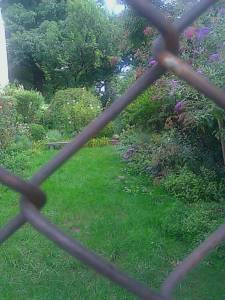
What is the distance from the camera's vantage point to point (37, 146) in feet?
31.8

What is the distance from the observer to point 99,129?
1.46ft

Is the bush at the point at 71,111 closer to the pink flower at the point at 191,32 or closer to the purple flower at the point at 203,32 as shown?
the pink flower at the point at 191,32

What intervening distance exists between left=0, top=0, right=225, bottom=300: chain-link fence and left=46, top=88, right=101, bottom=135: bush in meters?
10.7

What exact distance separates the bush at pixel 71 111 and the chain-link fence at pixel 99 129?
10740 mm

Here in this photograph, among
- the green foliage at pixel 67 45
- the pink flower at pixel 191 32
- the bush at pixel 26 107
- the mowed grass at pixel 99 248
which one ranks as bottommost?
the mowed grass at pixel 99 248

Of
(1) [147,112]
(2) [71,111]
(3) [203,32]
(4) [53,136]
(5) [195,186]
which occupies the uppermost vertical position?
(2) [71,111]

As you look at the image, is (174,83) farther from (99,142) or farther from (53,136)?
(53,136)

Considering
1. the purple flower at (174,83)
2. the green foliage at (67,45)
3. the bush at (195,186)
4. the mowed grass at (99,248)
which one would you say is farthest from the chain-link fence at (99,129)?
the green foliage at (67,45)

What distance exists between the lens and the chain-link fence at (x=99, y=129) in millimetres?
405

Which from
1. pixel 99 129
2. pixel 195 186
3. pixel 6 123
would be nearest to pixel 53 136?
pixel 6 123

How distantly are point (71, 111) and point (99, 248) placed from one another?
7982 millimetres

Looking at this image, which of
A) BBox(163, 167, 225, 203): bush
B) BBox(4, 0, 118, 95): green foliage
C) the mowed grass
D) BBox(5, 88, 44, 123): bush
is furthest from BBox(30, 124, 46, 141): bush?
BBox(4, 0, 118, 95): green foliage

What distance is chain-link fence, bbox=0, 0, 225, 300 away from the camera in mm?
405

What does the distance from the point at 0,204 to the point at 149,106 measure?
3.01 metres
